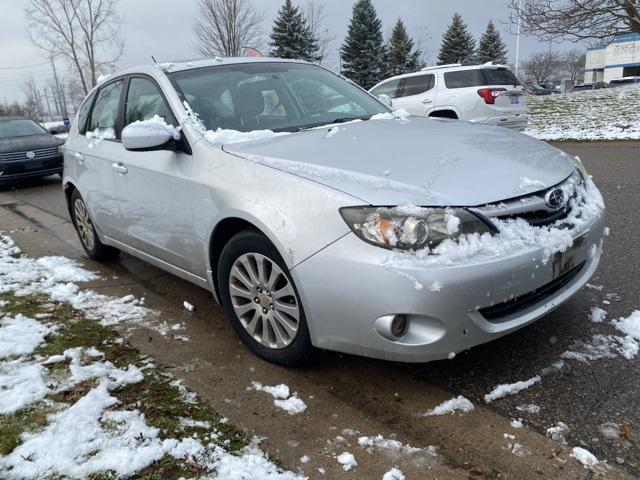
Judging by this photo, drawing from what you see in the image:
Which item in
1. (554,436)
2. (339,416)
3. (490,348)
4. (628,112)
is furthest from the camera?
(628,112)

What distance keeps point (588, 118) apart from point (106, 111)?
1491 cm

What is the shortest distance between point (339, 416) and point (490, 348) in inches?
39.1

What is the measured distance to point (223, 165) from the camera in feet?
9.48

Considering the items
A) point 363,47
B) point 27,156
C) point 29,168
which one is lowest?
point 29,168

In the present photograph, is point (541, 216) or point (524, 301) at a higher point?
point (541, 216)

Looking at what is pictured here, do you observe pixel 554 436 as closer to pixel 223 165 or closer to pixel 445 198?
pixel 445 198

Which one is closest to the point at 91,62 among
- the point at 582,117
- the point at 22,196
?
the point at 22,196

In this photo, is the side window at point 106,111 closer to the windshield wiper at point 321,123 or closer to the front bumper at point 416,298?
the windshield wiper at point 321,123

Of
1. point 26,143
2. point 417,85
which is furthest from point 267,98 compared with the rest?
point 26,143

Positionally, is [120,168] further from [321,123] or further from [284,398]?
[284,398]

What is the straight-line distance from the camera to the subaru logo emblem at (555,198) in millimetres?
2510

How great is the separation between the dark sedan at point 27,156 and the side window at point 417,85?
762 centimetres

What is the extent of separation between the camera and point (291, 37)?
34.1 metres

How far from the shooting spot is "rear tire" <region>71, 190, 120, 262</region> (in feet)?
15.7
